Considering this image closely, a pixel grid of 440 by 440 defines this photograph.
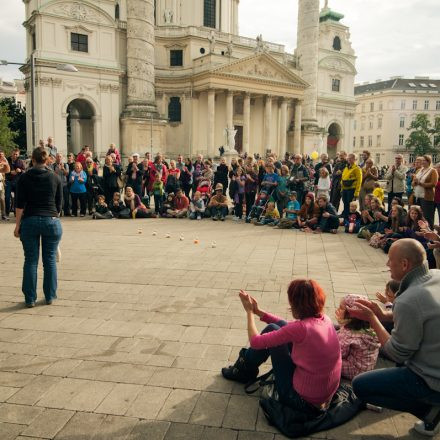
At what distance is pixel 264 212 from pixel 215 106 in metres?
32.6

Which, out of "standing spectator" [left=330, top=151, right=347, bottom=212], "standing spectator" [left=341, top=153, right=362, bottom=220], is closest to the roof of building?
"standing spectator" [left=330, top=151, right=347, bottom=212]

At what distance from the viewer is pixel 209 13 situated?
162 ft

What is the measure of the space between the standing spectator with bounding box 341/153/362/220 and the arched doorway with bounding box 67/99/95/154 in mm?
29432

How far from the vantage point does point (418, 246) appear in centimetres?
320

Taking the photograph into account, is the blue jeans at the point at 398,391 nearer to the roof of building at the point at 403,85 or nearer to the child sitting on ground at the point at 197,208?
the child sitting on ground at the point at 197,208

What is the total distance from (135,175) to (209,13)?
130 feet

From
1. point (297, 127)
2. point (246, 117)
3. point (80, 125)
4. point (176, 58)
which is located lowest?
point (80, 125)

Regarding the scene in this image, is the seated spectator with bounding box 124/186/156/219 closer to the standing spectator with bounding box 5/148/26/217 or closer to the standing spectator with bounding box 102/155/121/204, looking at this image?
the standing spectator with bounding box 102/155/121/204

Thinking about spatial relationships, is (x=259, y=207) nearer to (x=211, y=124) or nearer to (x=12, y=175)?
(x=12, y=175)

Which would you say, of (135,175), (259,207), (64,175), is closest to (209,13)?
(135,175)

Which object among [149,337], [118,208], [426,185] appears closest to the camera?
[149,337]

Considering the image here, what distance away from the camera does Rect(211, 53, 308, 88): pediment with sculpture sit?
42062 mm

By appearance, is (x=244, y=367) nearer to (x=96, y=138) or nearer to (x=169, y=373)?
(x=169, y=373)

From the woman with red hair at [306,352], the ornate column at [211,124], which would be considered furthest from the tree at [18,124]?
the woman with red hair at [306,352]
